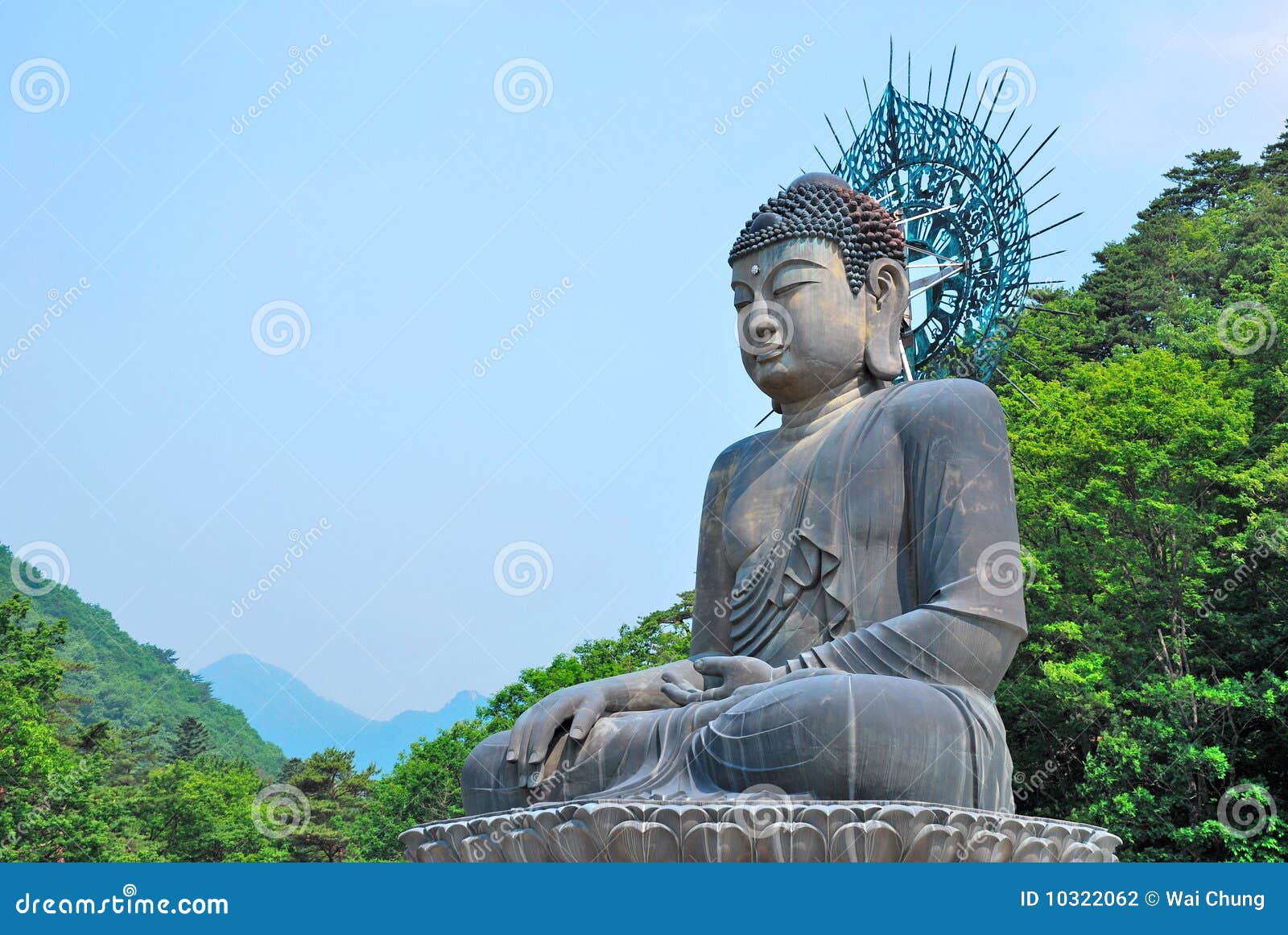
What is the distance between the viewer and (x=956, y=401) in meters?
6.89

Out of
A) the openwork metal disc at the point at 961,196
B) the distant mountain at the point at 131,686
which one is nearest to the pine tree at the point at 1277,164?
the openwork metal disc at the point at 961,196

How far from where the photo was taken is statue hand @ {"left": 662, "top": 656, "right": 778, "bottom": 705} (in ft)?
20.5

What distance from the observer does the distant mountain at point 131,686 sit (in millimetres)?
49375

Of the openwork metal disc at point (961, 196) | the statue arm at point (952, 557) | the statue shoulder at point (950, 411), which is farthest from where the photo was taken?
the openwork metal disc at point (961, 196)

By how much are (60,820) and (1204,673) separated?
46.5 ft

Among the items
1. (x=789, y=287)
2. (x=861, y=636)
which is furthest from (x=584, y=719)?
(x=789, y=287)

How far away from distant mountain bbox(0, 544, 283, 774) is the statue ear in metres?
41.6

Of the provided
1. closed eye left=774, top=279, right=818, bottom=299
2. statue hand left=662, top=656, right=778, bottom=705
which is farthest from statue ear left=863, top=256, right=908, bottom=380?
statue hand left=662, top=656, right=778, bottom=705

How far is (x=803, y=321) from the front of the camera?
23.8ft

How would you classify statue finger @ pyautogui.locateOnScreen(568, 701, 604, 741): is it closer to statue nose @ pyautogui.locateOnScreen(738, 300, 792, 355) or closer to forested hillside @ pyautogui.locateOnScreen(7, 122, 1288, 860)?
statue nose @ pyautogui.locateOnScreen(738, 300, 792, 355)

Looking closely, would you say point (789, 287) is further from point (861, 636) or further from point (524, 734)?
point (524, 734)

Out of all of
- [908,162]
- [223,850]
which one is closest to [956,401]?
[908,162]

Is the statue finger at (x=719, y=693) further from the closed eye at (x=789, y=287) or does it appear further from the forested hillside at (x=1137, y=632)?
the forested hillside at (x=1137, y=632)

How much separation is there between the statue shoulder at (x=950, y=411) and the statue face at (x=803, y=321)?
15.2 inches
